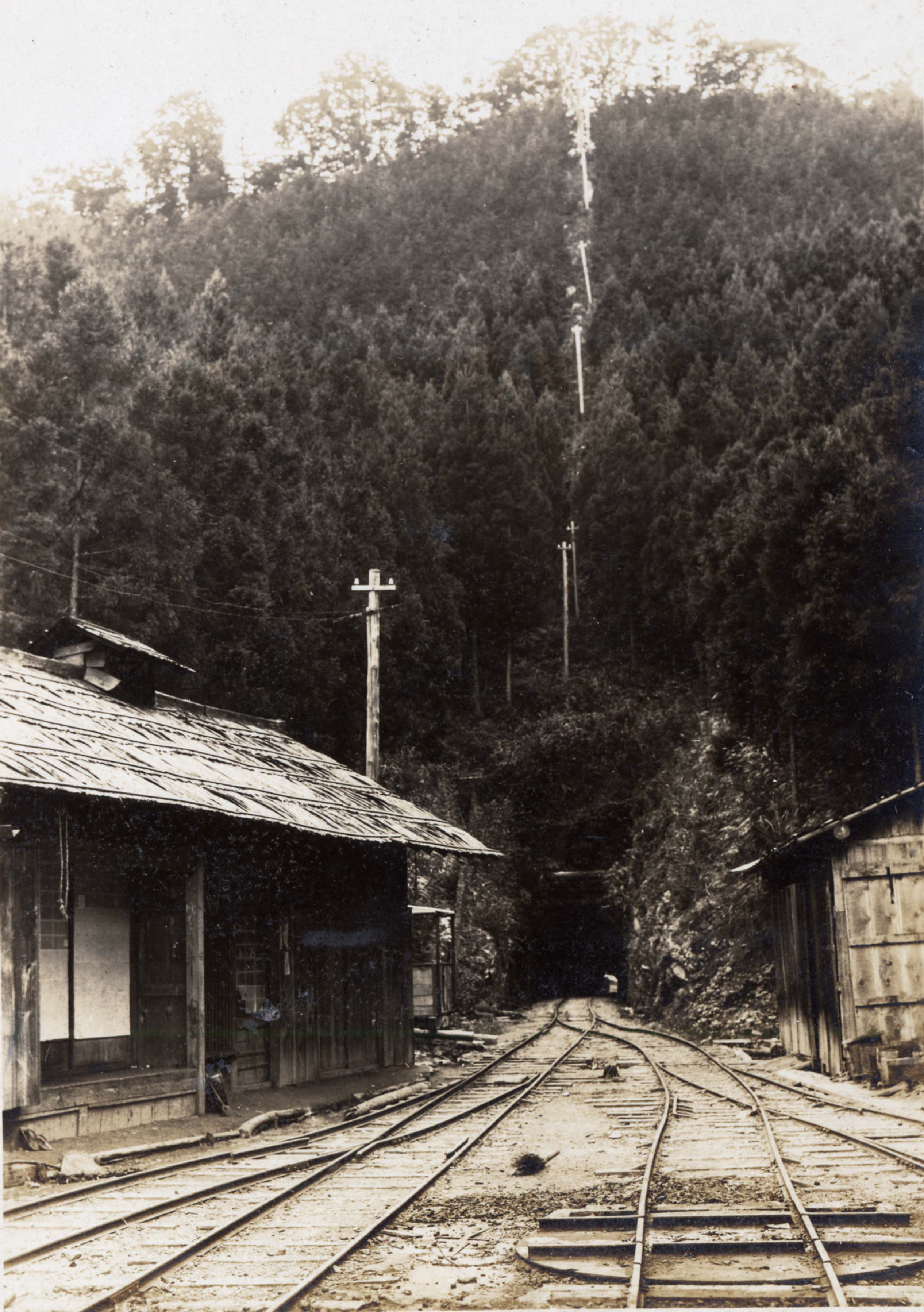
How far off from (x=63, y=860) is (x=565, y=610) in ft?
110

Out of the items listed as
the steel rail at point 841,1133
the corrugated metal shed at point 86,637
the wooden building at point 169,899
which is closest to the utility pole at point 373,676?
the wooden building at point 169,899

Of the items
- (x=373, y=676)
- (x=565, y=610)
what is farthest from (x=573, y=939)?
(x=373, y=676)

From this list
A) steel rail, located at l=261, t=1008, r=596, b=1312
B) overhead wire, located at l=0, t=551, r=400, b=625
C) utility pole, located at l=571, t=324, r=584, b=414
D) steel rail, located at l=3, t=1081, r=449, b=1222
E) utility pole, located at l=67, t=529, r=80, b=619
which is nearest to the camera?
steel rail, located at l=261, t=1008, r=596, b=1312

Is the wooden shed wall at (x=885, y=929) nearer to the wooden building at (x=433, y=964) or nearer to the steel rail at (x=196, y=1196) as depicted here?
the steel rail at (x=196, y=1196)

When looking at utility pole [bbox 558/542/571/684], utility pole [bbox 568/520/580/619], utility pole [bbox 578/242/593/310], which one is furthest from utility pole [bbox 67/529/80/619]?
utility pole [bbox 578/242/593/310]

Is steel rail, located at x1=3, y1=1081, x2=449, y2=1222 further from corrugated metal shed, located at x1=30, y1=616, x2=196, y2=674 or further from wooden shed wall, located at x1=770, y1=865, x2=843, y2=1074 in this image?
corrugated metal shed, located at x1=30, y1=616, x2=196, y2=674

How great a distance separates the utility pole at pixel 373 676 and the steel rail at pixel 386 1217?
7.89m

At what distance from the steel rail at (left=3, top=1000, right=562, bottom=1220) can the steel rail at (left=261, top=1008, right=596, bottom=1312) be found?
1.39 metres

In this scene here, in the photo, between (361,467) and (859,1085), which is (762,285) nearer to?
(859,1085)

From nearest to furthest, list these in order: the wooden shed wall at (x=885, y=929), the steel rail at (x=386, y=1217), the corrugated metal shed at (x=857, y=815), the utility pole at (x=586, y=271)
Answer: the steel rail at (x=386, y=1217)
the utility pole at (x=586, y=271)
the corrugated metal shed at (x=857, y=815)
the wooden shed wall at (x=885, y=929)

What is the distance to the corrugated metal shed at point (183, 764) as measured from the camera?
1095 centimetres

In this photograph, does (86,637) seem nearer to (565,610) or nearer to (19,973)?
(19,973)

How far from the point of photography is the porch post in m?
13.5

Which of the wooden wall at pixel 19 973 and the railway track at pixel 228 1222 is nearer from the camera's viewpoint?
the railway track at pixel 228 1222
